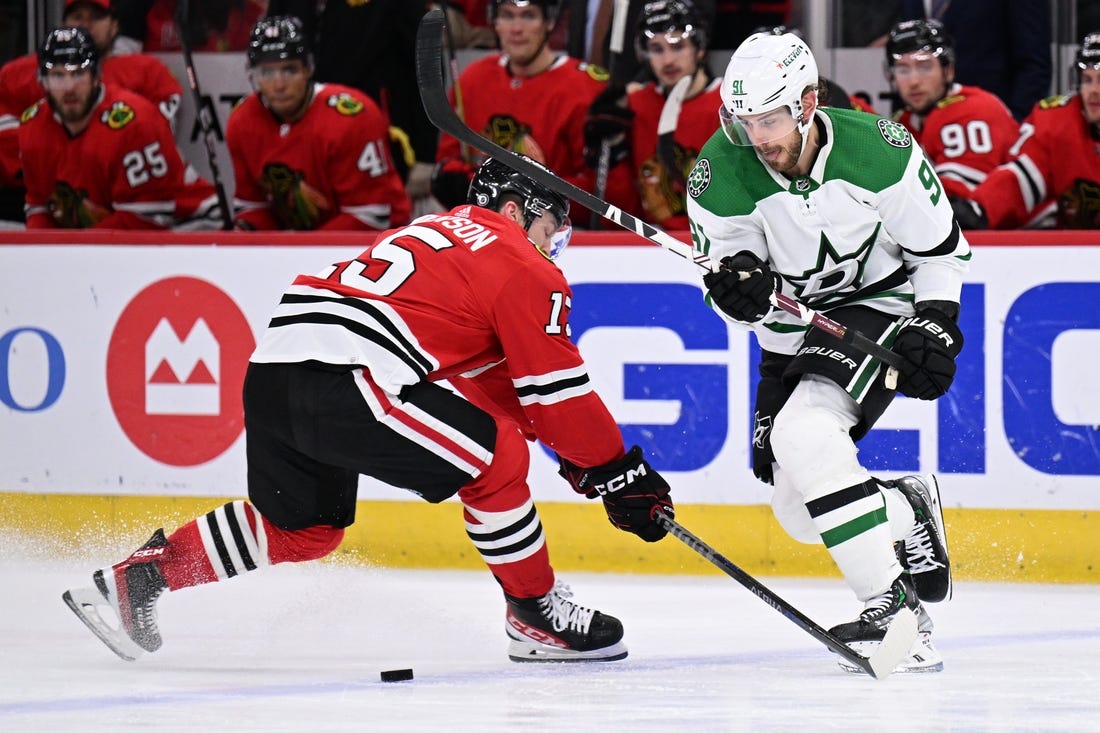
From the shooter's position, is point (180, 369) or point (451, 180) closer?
point (180, 369)

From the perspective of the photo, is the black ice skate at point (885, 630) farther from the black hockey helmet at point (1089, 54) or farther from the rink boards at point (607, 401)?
the black hockey helmet at point (1089, 54)

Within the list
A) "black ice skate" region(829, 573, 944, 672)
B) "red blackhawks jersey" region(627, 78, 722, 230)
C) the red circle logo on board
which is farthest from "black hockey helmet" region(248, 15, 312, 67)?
"black ice skate" region(829, 573, 944, 672)

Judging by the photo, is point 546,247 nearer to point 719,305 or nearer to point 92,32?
point 719,305

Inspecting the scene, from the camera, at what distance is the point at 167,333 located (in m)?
4.82

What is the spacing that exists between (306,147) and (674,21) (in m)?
1.18

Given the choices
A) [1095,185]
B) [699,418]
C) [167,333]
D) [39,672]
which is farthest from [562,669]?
[1095,185]

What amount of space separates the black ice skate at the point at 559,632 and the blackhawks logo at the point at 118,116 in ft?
8.75

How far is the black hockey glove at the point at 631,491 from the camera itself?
3.27 metres

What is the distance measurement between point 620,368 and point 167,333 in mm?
1246

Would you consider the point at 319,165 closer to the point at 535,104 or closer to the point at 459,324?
the point at 535,104

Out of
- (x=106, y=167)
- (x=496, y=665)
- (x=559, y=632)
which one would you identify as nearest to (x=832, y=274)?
(x=559, y=632)

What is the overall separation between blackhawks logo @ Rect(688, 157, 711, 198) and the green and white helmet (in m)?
0.12

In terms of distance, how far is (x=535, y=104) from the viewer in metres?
5.28

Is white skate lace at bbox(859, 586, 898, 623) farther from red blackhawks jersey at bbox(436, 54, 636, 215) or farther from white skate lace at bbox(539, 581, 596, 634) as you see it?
red blackhawks jersey at bbox(436, 54, 636, 215)
